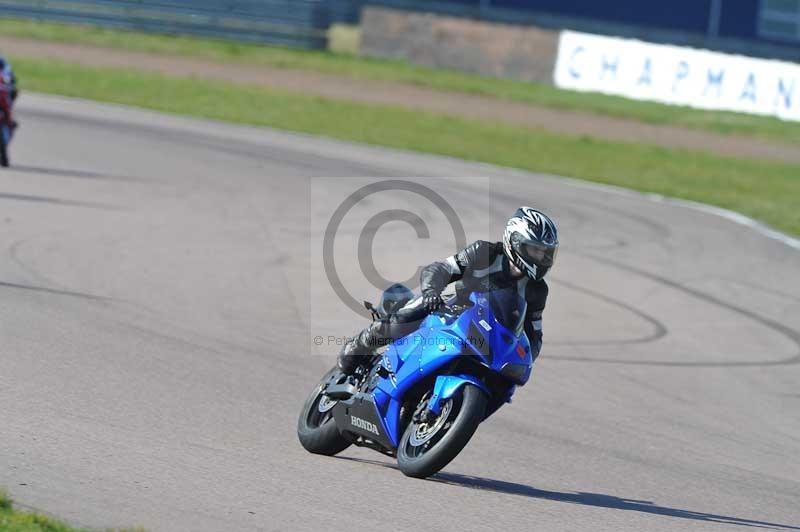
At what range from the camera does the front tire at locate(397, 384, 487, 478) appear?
6.19 meters

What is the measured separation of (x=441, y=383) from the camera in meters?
6.45

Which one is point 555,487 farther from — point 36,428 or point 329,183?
point 329,183

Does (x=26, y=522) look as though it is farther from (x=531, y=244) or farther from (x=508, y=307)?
(x=531, y=244)

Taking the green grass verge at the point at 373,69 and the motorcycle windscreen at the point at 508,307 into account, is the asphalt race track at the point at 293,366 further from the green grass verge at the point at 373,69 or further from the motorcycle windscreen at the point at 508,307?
the green grass verge at the point at 373,69

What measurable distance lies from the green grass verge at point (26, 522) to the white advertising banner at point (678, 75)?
2528 cm

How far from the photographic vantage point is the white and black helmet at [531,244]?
6477 millimetres

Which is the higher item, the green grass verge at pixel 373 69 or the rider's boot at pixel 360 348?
the rider's boot at pixel 360 348

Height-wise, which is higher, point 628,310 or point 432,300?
point 432,300

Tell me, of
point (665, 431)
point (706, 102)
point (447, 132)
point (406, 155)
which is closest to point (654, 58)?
point (706, 102)

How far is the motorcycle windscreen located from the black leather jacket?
3.3 inches

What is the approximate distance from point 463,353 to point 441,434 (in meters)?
0.43

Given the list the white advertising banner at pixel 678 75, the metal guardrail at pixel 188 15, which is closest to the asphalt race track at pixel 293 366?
the white advertising banner at pixel 678 75

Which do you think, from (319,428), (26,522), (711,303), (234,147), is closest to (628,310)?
(711,303)

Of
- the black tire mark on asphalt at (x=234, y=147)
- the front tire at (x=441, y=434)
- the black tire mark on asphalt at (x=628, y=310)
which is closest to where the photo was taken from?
the front tire at (x=441, y=434)
